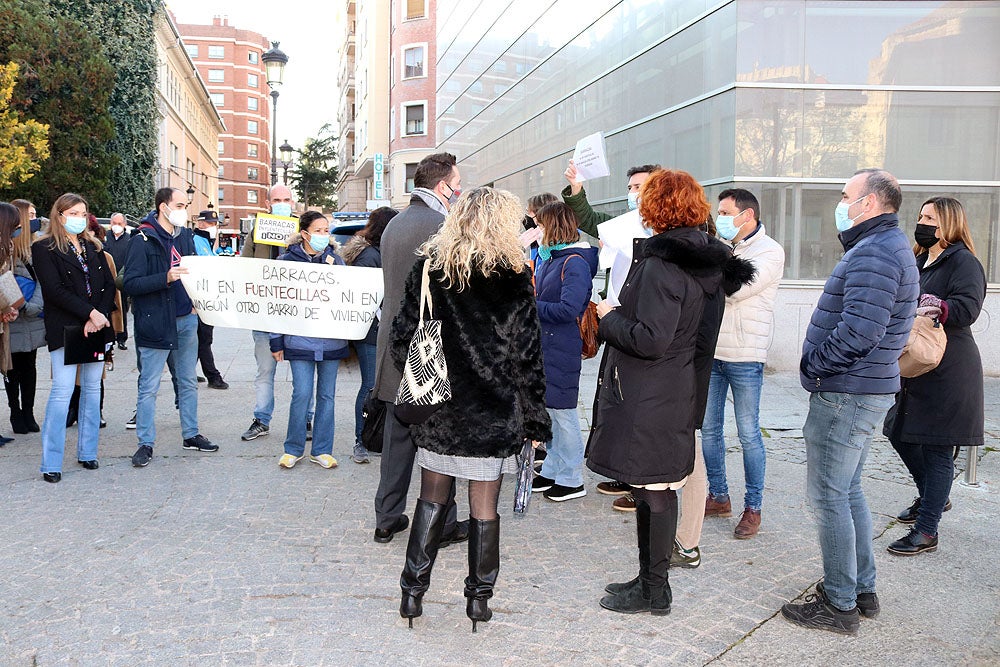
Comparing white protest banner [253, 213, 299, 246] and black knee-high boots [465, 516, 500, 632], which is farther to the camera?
white protest banner [253, 213, 299, 246]

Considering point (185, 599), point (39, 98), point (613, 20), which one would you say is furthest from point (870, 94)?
point (39, 98)

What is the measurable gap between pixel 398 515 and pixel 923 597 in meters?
2.84

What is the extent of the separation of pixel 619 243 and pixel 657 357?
1532 millimetres

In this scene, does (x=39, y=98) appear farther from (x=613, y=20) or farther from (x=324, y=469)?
(x=324, y=469)

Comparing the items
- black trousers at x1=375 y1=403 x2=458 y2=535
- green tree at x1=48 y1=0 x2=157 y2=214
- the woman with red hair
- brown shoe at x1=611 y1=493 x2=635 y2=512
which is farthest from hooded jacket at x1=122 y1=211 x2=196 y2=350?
green tree at x1=48 y1=0 x2=157 y2=214

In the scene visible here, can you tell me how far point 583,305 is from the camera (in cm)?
548

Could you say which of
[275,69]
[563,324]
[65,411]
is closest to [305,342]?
[65,411]

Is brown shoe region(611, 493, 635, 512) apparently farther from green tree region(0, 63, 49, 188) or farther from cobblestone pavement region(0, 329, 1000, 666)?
green tree region(0, 63, 49, 188)

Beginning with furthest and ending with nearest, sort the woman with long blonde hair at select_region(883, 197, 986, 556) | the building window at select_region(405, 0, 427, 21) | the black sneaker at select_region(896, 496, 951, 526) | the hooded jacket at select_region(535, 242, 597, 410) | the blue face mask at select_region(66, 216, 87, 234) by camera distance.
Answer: the building window at select_region(405, 0, 427, 21), the blue face mask at select_region(66, 216, 87, 234), the hooded jacket at select_region(535, 242, 597, 410), the black sneaker at select_region(896, 496, 951, 526), the woman with long blonde hair at select_region(883, 197, 986, 556)

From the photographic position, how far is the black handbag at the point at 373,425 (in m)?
5.00

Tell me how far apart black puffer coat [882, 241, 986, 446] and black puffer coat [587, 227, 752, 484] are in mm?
1801

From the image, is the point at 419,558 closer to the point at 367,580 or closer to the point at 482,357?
the point at 367,580

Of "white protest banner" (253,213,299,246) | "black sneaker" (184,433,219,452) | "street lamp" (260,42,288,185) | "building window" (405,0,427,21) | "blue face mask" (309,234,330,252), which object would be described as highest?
"building window" (405,0,427,21)

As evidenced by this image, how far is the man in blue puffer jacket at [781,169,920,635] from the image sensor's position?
144 inches
